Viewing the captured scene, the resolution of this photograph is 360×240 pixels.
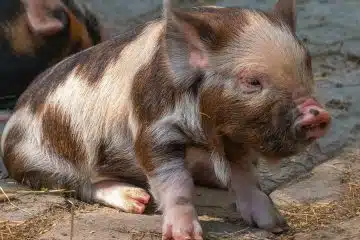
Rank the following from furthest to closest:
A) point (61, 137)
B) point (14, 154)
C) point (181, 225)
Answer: point (14, 154) → point (61, 137) → point (181, 225)

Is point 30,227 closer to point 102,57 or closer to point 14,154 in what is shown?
point 14,154

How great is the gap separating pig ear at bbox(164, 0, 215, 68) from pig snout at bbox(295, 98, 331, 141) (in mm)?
532

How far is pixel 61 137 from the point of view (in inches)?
195

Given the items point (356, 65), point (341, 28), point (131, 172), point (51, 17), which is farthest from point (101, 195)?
point (341, 28)

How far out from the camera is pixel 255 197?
446 cm

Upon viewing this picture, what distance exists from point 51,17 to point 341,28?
2.47m

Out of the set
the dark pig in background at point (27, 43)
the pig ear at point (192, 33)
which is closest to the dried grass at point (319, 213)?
the pig ear at point (192, 33)

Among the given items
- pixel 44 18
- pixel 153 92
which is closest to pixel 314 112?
pixel 153 92

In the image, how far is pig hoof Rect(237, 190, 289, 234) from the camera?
14.3ft

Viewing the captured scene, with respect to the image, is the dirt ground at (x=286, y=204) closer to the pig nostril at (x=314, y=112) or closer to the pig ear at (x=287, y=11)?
the pig ear at (x=287, y=11)

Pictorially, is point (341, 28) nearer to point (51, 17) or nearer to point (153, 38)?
point (51, 17)

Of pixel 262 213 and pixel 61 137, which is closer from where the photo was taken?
pixel 262 213

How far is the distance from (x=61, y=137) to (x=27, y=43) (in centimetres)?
207

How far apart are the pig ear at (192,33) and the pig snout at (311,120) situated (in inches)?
21.0
